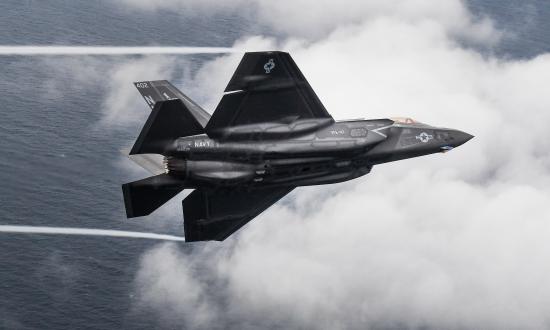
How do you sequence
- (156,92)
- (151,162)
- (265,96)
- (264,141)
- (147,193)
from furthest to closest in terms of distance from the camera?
(156,92)
(151,162)
(147,193)
(264,141)
(265,96)

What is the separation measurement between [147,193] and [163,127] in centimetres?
647

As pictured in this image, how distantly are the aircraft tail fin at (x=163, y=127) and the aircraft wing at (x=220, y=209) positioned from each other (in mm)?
8971

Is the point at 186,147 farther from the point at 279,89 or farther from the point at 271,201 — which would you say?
the point at 271,201

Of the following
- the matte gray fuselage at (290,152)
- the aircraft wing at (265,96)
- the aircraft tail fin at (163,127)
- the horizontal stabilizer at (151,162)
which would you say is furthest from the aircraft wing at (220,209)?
the aircraft tail fin at (163,127)

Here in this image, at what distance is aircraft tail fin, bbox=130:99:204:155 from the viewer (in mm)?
60375

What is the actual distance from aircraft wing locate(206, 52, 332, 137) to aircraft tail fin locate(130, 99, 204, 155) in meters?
1.95

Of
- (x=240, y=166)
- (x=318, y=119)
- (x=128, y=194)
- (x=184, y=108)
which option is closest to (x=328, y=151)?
(x=318, y=119)

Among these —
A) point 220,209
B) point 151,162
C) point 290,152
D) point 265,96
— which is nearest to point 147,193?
point 151,162

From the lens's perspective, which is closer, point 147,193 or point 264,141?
point 264,141

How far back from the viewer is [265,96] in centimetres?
6194

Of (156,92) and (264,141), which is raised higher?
(264,141)

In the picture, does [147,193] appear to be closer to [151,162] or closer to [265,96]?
[151,162]

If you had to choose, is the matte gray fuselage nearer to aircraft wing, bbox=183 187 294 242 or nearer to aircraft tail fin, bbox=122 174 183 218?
aircraft tail fin, bbox=122 174 183 218

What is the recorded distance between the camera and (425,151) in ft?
212
